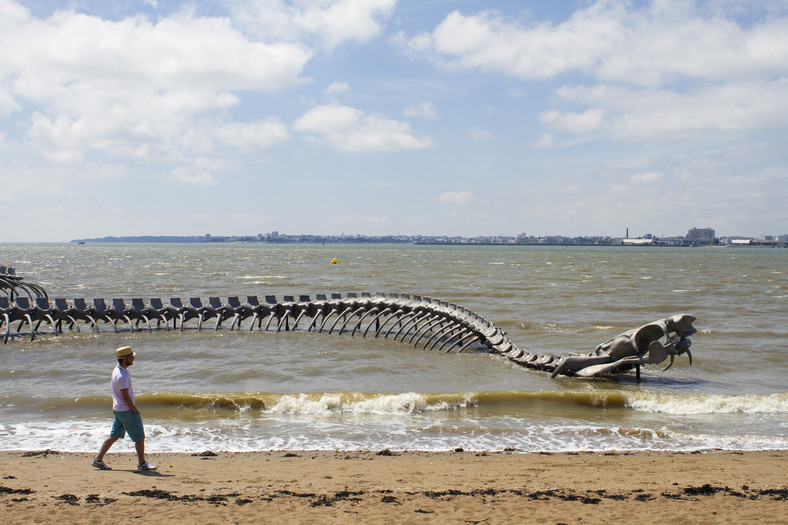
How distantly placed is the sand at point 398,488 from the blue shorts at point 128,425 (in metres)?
0.44

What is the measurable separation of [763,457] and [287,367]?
32.7 feet

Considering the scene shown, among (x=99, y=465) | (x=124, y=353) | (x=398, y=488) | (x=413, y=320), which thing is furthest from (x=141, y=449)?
(x=413, y=320)

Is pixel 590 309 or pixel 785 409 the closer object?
pixel 785 409

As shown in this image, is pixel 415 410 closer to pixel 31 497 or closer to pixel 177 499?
pixel 177 499

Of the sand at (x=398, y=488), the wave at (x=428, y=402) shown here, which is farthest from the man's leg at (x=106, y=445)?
the wave at (x=428, y=402)

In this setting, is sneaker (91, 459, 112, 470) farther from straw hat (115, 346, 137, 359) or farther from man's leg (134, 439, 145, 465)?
straw hat (115, 346, 137, 359)

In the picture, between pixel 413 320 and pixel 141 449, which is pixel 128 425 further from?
pixel 413 320

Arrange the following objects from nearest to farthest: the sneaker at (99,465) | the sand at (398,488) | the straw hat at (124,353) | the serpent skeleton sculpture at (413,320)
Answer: the sand at (398,488), the straw hat at (124,353), the sneaker at (99,465), the serpent skeleton sculpture at (413,320)

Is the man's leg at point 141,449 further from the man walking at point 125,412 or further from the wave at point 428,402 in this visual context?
the wave at point 428,402

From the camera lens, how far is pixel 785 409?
11391 mm

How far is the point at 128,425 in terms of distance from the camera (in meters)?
7.32

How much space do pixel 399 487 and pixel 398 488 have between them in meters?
0.04

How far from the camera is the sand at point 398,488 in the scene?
5.75 meters

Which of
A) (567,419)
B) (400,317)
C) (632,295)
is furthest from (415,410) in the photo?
(632,295)
